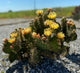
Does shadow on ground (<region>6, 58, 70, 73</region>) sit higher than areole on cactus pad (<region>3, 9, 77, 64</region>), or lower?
lower

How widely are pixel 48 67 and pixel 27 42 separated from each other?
2.49 feet

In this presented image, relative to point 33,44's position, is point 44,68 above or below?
below

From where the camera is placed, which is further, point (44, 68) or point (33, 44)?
point (44, 68)

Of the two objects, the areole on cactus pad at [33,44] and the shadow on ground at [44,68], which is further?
the shadow on ground at [44,68]

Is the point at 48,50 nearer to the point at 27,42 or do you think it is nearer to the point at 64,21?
the point at 27,42

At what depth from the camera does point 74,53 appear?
14.3 feet

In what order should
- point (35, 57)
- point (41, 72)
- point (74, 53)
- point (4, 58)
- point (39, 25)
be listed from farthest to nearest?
point (74, 53), point (4, 58), point (39, 25), point (41, 72), point (35, 57)

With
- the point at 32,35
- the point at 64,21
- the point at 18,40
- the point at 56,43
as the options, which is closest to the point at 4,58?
the point at 18,40

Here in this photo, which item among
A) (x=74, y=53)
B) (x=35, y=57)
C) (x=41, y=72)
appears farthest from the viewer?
(x=74, y=53)

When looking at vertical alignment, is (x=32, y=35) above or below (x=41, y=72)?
above

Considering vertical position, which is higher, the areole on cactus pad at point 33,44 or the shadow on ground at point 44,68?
the areole on cactus pad at point 33,44

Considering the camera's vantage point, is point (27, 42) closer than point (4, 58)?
Yes

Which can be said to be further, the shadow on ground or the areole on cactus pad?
the shadow on ground

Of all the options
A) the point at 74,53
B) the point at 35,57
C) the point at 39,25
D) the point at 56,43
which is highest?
the point at 39,25
